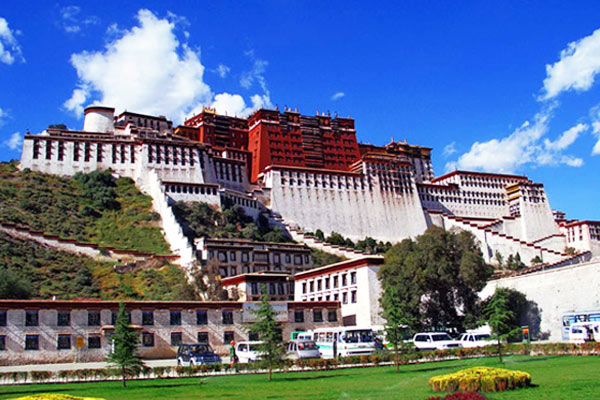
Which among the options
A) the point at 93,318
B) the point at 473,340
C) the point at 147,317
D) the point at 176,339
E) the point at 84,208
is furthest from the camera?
the point at 84,208

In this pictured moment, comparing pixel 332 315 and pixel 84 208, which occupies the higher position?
pixel 84 208

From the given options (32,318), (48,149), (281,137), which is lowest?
(32,318)

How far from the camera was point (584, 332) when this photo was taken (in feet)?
99.6

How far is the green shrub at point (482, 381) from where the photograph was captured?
15.3 m

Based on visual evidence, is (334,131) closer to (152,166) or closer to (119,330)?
(152,166)

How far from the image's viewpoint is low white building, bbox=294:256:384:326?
41969 mm

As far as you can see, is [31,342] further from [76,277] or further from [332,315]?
[76,277]

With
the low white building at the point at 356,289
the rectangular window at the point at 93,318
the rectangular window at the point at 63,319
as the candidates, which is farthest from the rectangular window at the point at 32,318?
the low white building at the point at 356,289

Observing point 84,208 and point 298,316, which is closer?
point 298,316

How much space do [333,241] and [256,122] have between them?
103 ft

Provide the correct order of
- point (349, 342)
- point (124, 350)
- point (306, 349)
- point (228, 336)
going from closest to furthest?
1. point (124, 350)
2. point (306, 349)
3. point (349, 342)
4. point (228, 336)

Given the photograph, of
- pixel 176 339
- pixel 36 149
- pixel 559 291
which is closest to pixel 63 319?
pixel 176 339

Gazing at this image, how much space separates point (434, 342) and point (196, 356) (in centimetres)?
1212

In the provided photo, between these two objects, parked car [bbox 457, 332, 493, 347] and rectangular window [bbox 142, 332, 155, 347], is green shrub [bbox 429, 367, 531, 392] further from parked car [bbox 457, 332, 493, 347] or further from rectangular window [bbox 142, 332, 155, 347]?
rectangular window [bbox 142, 332, 155, 347]
